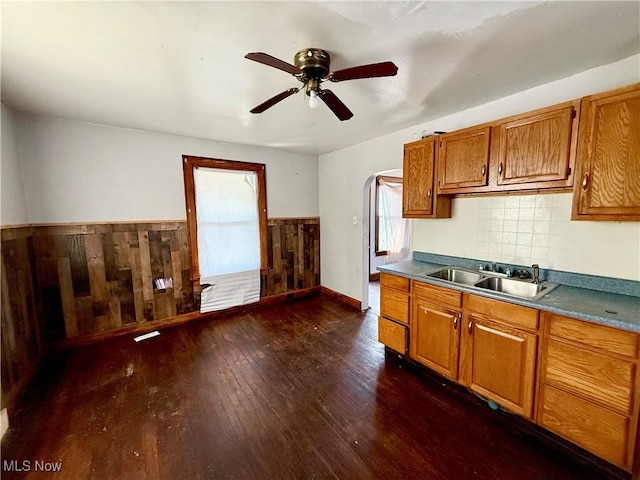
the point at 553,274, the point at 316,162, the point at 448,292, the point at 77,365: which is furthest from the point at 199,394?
the point at 316,162

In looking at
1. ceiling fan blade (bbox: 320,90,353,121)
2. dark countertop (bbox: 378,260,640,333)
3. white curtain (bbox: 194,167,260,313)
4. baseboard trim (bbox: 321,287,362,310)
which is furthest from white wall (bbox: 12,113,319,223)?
dark countertop (bbox: 378,260,640,333)

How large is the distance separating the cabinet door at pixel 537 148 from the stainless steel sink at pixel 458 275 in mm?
826

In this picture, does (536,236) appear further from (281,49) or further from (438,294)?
(281,49)

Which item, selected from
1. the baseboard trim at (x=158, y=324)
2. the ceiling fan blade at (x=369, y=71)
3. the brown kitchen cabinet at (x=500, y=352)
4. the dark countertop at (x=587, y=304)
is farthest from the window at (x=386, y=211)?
the ceiling fan blade at (x=369, y=71)

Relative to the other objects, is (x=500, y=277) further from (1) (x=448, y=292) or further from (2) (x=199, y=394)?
(2) (x=199, y=394)

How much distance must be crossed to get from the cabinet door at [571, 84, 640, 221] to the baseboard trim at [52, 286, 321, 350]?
11.9 feet

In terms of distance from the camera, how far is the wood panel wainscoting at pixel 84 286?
84.0 inches

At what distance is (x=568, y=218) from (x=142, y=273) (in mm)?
4170

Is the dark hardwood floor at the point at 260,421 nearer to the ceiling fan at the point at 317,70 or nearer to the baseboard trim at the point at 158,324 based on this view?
the baseboard trim at the point at 158,324

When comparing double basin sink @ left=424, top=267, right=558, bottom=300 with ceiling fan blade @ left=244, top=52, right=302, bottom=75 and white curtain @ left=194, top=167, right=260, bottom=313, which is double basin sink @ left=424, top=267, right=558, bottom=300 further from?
white curtain @ left=194, top=167, right=260, bottom=313

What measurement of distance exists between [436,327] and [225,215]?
292 cm

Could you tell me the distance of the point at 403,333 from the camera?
2363 millimetres

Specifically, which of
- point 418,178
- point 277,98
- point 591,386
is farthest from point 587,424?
point 277,98

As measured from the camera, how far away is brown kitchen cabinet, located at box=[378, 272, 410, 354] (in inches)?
93.0
